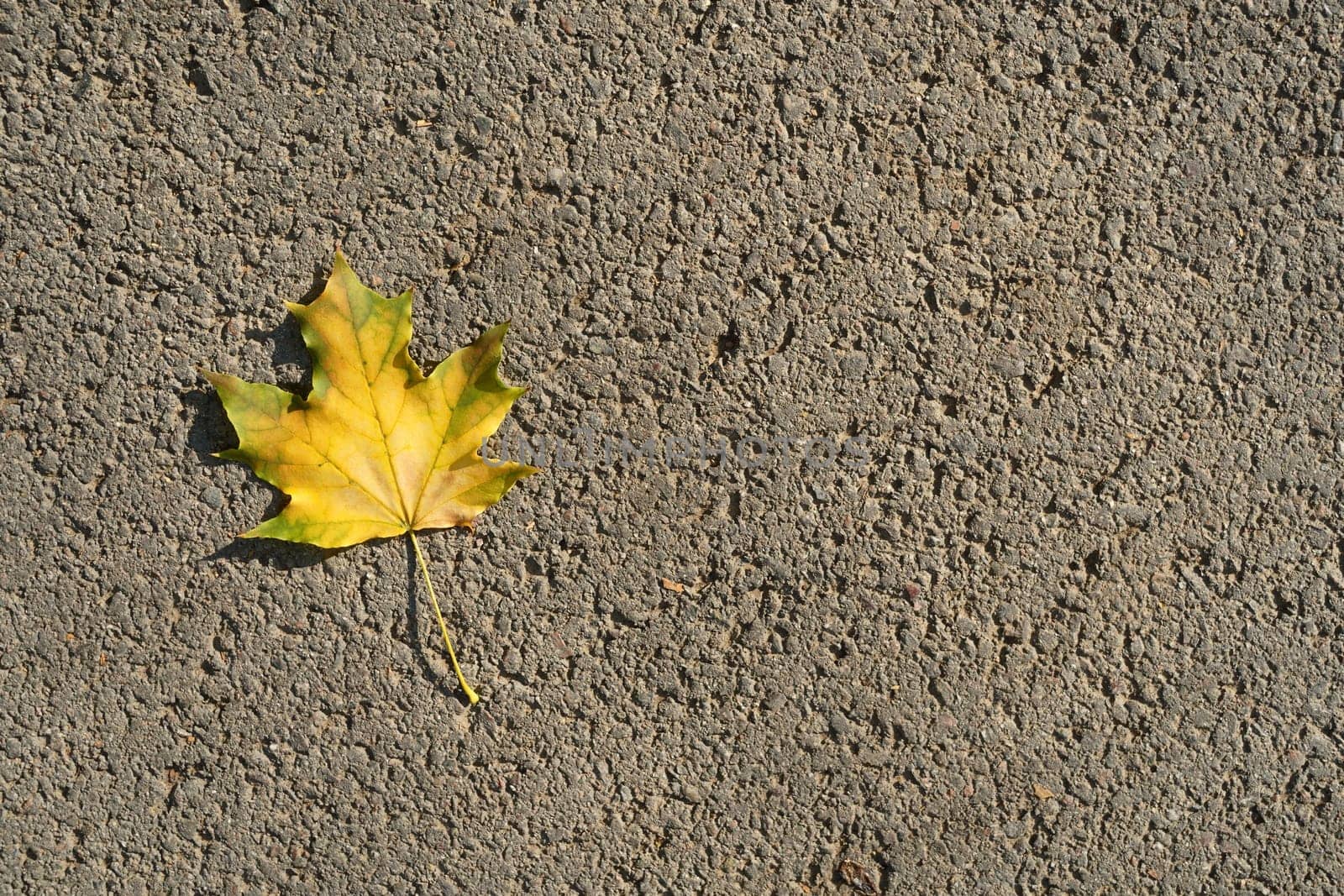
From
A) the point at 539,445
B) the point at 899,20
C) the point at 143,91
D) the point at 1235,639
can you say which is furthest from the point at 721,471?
the point at 143,91

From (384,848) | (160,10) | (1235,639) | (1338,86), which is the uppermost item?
(1338,86)

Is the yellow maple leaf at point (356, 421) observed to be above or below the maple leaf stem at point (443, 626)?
above

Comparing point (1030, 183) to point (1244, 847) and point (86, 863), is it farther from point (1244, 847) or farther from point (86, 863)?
point (86, 863)

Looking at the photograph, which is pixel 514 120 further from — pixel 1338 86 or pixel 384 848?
pixel 1338 86

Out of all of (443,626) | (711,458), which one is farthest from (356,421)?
(711,458)

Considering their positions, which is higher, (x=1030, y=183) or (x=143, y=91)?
(x=1030, y=183)
